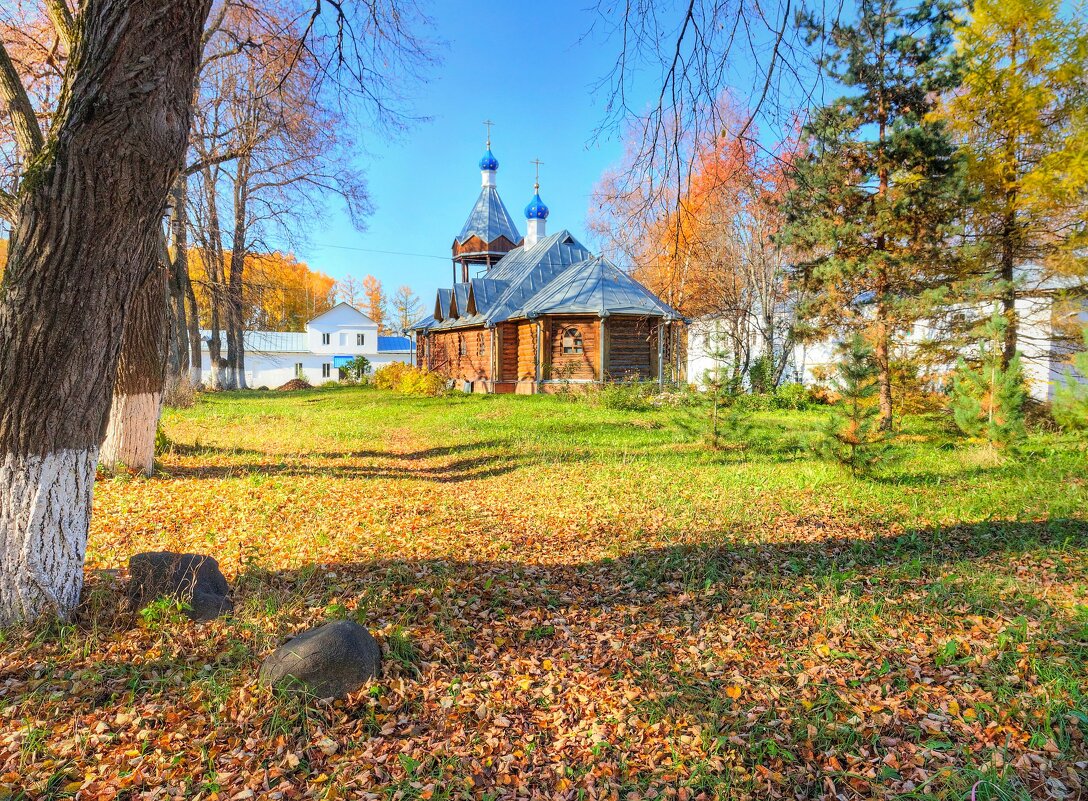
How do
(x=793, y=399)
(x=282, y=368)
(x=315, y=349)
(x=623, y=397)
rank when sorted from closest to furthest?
(x=623, y=397) → (x=793, y=399) → (x=282, y=368) → (x=315, y=349)

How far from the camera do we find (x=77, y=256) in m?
3.18

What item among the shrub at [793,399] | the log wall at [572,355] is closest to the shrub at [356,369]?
the log wall at [572,355]

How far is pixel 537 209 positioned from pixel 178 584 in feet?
99.6

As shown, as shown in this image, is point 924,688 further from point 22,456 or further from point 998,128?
point 998,128

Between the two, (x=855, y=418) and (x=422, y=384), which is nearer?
(x=855, y=418)

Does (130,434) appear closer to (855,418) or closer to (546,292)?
(855,418)

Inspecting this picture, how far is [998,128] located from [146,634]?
1780cm

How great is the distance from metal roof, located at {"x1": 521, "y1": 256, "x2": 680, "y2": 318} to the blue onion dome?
9.52 metres

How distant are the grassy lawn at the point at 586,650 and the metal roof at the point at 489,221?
27.4 m

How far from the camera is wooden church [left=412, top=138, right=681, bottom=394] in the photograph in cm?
2166

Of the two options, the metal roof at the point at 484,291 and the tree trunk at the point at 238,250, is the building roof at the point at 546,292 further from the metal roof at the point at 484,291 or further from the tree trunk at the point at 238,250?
the tree trunk at the point at 238,250

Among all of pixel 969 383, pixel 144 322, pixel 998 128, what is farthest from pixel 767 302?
pixel 144 322

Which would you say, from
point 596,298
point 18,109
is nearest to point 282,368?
point 596,298

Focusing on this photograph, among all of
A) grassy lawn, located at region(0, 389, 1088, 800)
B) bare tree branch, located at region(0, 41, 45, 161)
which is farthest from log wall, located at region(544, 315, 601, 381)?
bare tree branch, located at region(0, 41, 45, 161)
